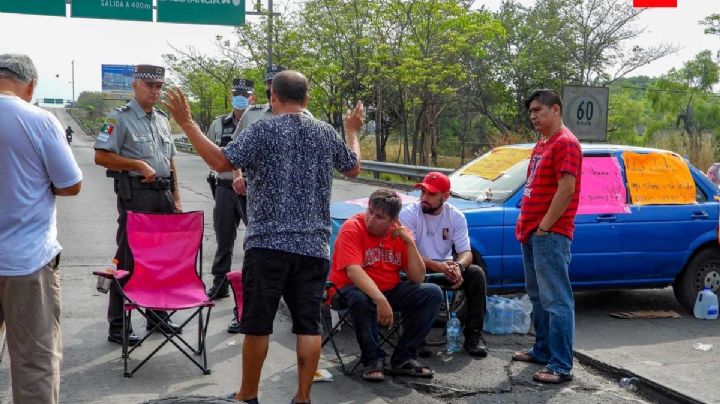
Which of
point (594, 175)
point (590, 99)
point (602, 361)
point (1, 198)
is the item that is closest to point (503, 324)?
point (602, 361)

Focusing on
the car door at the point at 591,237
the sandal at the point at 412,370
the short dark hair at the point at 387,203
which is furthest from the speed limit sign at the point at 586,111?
the sandal at the point at 412,370

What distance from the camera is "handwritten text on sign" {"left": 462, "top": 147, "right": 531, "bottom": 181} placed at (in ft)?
24.6

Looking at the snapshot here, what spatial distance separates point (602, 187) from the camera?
24.2ft

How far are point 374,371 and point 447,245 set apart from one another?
1336 mm

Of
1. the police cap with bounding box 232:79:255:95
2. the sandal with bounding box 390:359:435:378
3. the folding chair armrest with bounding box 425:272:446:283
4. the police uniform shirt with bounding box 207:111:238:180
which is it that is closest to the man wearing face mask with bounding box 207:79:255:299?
the police uniform shirt with bounding box 207:111:238:180

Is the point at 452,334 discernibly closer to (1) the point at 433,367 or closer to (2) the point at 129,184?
(1) the point at 433,367

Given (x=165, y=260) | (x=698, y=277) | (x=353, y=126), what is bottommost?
(x=698, y=277)

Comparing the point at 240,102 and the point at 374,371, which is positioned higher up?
the point at 240,102

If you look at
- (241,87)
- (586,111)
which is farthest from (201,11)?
(241,87)

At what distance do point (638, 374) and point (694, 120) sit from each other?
193ft

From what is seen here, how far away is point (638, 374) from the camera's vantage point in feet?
18.0

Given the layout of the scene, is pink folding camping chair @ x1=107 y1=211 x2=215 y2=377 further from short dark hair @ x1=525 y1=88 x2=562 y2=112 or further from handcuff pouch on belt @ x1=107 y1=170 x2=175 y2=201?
short dark hair @ x1=525 y1=88 x2=562 y2=112

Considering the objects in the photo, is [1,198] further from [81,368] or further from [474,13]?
[474,13]

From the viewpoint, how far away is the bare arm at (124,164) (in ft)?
19.0
